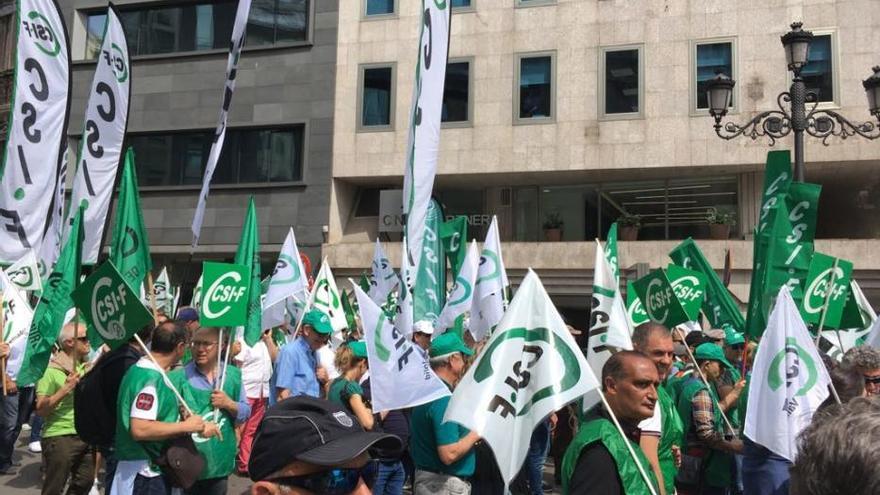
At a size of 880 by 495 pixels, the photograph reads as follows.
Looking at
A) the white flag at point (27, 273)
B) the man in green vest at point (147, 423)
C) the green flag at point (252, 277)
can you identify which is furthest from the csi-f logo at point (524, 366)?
the white flag at point (27, 273)

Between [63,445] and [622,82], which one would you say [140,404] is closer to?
[63,445]

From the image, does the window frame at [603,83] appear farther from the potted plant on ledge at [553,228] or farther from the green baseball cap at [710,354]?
the green baseball cap at [710,354]

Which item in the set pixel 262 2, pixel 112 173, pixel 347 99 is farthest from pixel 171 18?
pixel 112 173

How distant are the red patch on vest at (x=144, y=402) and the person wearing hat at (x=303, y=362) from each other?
9.67 ft

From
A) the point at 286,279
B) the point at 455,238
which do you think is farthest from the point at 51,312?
the point at 455,238

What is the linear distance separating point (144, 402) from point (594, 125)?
1806cm

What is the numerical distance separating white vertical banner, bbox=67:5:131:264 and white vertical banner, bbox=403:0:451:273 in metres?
3.36

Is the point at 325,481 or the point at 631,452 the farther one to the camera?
the point at 631,452

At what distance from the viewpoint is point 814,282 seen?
779cm

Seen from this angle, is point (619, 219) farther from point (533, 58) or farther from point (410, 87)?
point (410, 87)

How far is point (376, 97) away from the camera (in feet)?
77.6

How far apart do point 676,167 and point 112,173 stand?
586 inches

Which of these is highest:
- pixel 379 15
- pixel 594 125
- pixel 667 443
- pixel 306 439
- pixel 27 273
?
pixel 379 15

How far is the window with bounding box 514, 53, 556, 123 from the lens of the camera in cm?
2200
